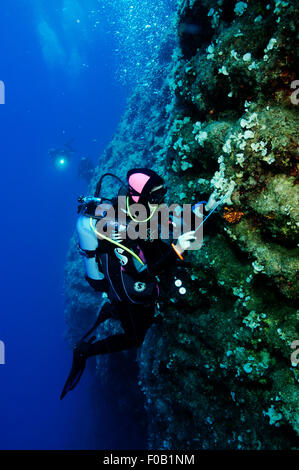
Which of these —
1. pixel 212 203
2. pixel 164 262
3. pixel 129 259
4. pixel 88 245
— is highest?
pixel 212 203

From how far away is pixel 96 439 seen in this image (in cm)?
1303

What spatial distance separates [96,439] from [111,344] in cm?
1344

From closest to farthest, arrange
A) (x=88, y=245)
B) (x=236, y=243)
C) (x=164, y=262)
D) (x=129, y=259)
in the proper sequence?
(x=236, y=243) → (x=164, y=262) → (x=129, y=259) → (x=88, y=245)

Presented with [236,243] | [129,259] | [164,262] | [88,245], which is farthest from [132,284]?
[236,243]

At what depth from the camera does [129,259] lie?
2945 millimetres

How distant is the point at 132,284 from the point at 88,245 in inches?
31.4

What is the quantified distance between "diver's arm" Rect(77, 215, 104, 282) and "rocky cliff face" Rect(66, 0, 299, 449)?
1168 mm

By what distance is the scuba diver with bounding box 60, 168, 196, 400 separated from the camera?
279 cm

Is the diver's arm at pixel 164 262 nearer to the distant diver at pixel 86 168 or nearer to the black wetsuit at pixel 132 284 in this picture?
the black wetsuit at pixel 132 284

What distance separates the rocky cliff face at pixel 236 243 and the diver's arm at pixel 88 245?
1.17 meters

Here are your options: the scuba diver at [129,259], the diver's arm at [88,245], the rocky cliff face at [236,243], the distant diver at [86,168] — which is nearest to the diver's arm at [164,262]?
the scuba diver at [129,259]

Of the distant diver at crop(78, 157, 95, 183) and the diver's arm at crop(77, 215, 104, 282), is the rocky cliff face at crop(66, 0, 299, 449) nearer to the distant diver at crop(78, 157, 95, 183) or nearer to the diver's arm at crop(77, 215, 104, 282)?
the diver's arm at crop(77, 215, 104, 282)

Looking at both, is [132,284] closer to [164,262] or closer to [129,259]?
[129,259]

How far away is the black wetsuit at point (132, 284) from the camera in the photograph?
9.55 ft
